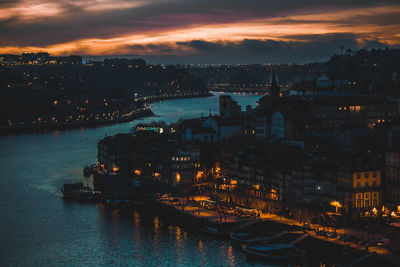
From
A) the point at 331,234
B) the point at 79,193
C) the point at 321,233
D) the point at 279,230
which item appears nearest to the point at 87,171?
the point at 79,193

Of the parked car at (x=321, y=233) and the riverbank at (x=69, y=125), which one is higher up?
the parked car at (x=321, y=233)

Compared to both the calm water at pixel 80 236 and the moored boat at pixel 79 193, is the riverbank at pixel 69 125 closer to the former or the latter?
the calm water at pixel 80 236

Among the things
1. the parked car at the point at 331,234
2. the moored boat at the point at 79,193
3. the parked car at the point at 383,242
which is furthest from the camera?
the moored boat at the point at 79,193

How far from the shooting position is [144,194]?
2334cm

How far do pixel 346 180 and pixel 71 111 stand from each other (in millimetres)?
42337

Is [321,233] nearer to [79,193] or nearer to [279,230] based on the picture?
[279,230]

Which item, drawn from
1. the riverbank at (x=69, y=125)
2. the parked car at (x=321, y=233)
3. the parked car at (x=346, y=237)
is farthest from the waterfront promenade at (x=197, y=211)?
the riverbank at (x=69, y=125)

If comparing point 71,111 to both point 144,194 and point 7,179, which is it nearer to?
point 7,179

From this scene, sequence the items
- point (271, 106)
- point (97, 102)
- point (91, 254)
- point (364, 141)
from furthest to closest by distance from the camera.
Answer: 1. point (97, 102)
2. point (271, 106)
3. point (364, 141)
4. point (91, 254)

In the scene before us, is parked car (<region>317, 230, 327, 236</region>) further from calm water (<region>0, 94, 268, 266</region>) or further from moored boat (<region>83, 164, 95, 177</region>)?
moored boat (<region>83, 164, 95, 177</region>)

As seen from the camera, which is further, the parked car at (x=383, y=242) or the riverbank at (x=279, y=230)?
the parked car at (x=383, y=242)

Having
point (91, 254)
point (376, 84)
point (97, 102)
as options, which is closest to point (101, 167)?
point (91, 254)

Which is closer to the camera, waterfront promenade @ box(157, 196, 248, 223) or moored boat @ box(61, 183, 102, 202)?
waterfront promenade @ box(157, 196, 248, 223)

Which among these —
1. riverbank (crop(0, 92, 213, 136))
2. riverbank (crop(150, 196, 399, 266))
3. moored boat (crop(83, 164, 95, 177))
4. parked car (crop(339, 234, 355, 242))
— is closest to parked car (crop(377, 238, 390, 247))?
riverbank (crop(150, 196, 399, 266))
